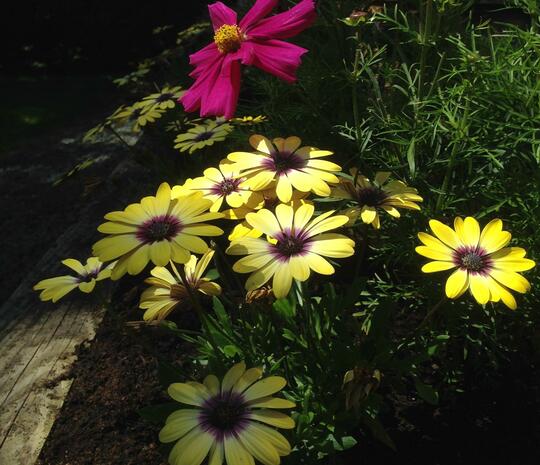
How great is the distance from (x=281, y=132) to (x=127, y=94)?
8.75ft

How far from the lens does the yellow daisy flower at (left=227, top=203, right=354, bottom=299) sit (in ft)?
3.23

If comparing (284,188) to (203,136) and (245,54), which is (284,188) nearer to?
(245,54)

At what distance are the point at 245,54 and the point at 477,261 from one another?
21.8 inches

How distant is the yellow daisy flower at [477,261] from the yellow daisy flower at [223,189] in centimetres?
33

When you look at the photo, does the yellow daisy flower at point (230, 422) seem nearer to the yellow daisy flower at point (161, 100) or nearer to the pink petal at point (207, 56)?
the pink petal at point (207, 56)

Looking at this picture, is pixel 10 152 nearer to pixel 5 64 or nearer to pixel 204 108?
pixel 5 64

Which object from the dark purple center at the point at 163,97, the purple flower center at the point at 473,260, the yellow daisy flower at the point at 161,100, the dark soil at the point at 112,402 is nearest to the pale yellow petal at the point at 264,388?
the purple flower center at the point at 473,260

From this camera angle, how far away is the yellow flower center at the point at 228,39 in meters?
1.22

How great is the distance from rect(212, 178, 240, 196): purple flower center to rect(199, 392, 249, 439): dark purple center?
396 millimetres

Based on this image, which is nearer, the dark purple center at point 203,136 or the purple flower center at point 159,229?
the purple flower center at point 159,229

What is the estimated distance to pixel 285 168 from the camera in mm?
1149

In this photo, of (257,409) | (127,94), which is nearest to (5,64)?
(127,94)

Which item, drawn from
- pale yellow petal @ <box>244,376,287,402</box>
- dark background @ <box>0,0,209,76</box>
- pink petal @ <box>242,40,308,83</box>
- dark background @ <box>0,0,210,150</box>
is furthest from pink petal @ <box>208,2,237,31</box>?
dark background @ <box>0,0,209,76</box>

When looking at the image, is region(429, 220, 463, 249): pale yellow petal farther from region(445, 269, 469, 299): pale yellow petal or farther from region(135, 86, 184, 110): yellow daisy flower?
region(135, 86, 184, 110): yellow daisy flower
